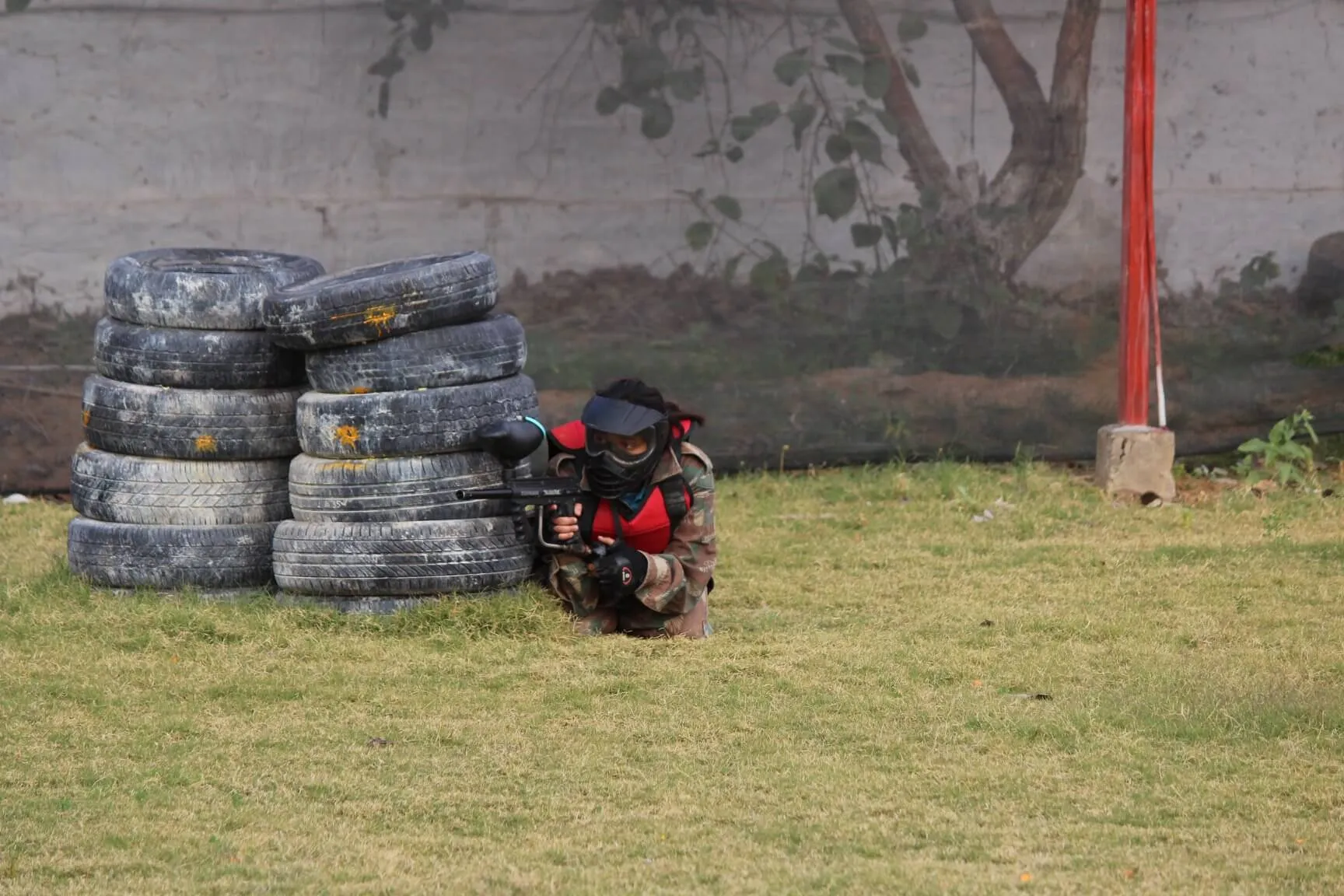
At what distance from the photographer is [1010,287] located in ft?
31.1

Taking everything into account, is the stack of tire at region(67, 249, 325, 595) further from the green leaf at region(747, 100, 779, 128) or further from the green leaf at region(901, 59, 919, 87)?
the green leaf at region(901, 59, 919, 87)

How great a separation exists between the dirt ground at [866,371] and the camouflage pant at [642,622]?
2.99 metres

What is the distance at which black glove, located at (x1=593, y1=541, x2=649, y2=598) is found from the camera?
6074 mm

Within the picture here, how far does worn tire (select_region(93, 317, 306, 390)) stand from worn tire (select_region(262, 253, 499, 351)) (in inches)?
9.3

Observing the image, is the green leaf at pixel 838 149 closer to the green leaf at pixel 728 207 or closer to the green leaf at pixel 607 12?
the green leaf at pixel 728 207

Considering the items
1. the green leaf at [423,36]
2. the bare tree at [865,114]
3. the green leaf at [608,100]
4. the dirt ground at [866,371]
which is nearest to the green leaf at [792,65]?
the bare tree at [865,114]

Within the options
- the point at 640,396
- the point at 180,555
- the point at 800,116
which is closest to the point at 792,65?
the point at 800,116

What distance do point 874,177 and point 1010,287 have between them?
99 cm

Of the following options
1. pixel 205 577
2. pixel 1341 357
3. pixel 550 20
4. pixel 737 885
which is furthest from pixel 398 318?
pixel 1341 357

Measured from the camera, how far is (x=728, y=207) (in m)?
9.33

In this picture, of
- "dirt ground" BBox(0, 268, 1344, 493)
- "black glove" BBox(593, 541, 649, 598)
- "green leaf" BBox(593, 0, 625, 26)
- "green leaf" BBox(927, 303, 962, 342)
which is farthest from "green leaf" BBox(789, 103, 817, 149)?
"black glove" BBox(593, 541, 649, 598)

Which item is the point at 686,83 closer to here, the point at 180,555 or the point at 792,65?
the point at 792,65

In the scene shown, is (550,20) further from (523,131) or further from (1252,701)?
(1252,701)

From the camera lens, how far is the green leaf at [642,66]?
915 centimetres
